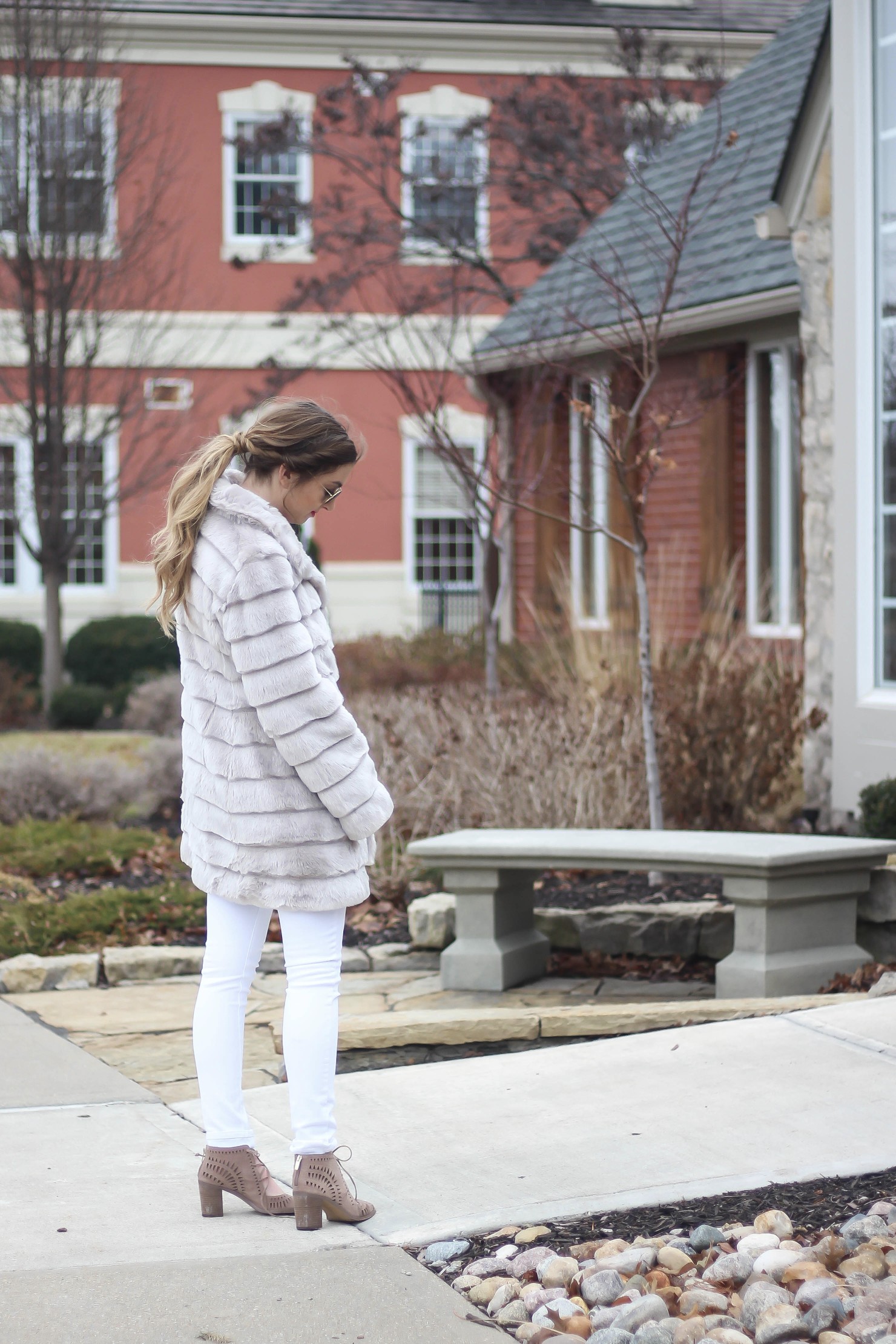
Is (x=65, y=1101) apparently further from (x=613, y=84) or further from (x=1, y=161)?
(x=613, y=84)

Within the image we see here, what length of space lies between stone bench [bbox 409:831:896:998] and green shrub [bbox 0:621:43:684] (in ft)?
46.3

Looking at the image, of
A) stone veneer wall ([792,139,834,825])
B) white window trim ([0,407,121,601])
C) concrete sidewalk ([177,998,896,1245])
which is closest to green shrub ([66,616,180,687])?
white window trim ([0,407,121,601])

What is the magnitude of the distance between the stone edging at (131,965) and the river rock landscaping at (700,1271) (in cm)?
331

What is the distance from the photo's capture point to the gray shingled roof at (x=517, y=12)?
858 inches

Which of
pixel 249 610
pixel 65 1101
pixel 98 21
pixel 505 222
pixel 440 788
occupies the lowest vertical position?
pixel 65 1101

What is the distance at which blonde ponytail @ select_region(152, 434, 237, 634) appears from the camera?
358 cm

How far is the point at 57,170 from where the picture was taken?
16.5 metres

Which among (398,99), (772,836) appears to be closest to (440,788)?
(772,836)

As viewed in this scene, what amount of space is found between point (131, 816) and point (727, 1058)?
6.99m

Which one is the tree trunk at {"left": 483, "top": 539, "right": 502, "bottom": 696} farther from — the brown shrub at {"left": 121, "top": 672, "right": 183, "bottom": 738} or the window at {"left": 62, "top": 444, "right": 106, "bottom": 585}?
the window at {"left": 62, "top": 444, "right": 106, "bottom": 585}

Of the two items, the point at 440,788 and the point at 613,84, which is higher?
the point at 613,84

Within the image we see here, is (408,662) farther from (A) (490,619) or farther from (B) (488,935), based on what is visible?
(B) (488,935)

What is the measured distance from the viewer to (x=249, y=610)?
3477 mm

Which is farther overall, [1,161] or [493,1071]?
[1,161]
